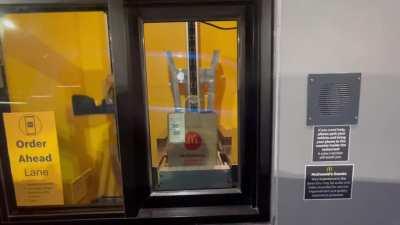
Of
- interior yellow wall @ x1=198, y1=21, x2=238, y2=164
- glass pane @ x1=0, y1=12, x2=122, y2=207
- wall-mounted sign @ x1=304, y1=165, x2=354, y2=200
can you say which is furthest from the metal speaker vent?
glass pane @ x1=0, y1=12, x2=122, y2=207

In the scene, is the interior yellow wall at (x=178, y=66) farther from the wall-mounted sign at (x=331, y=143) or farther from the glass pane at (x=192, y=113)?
the wall-mounted sign at (x=331, y=143)

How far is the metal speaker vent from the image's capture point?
116 centimetres

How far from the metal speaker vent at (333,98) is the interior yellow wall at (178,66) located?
0.35 m

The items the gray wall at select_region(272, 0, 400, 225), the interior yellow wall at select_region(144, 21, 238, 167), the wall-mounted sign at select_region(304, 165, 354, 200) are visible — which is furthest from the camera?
the interior yellow wall at select_region(144, 21, 238, 167)

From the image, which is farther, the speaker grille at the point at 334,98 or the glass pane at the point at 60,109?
the glass pane at the point at 60,109

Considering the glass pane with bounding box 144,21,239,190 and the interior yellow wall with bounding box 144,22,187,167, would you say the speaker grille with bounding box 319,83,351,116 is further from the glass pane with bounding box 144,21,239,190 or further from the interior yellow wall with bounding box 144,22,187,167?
the interior yellow wall with bounding box 144,22,187,167

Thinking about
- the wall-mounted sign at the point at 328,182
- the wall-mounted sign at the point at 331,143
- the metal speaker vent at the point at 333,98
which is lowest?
the wall-mounted sign at the point at 328,182

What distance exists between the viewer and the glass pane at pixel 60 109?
4.57ft

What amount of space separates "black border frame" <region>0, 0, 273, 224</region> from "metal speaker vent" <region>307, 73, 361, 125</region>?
188mm

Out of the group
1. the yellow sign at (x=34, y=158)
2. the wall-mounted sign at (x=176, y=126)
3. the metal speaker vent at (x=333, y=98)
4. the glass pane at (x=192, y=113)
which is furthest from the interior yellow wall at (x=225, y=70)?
the yellow sign at (x=34, y=158)

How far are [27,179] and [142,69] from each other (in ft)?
2.34

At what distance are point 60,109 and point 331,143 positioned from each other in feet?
3.92

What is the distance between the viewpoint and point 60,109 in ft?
5.00

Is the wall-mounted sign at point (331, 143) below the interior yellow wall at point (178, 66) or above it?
below
